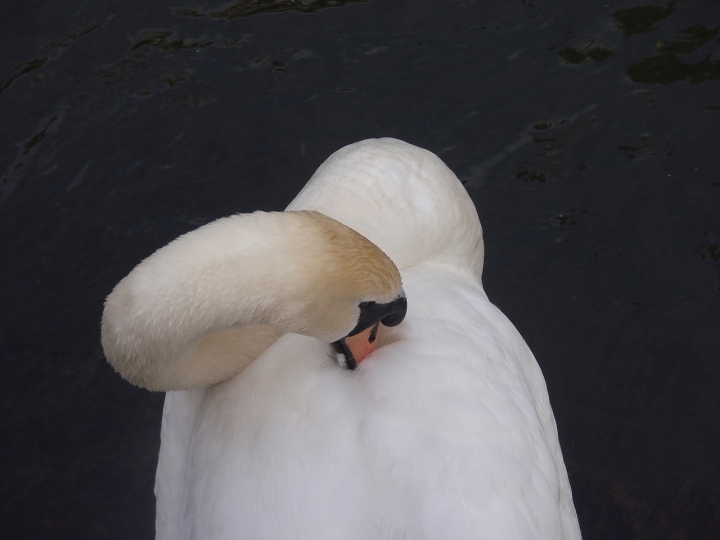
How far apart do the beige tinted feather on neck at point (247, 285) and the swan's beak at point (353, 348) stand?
0.36 ft

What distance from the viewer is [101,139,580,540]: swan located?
2.60m

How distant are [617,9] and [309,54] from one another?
254 centimetres

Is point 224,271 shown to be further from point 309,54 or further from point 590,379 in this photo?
point 309,54

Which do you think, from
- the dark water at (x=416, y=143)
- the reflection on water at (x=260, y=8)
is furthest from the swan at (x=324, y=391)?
the reflection on water at (x=260, y=8)

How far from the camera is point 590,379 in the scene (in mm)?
4977

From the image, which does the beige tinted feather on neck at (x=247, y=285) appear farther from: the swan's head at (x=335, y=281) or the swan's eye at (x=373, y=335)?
the swan's eye at (x=373, y=335)

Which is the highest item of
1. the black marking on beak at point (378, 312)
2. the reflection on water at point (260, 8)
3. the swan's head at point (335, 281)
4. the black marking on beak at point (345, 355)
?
the swan's head at point (335, 281)

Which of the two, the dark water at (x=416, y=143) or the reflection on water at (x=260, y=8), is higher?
the reflection on water at (x=260, y=8)

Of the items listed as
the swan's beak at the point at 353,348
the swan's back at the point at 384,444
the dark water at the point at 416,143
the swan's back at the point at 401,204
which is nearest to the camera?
the swan's back at the point at 384,444

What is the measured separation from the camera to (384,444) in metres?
2.70

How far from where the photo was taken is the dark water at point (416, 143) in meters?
4.84

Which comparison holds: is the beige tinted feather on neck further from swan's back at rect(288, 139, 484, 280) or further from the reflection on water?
the reflection on water

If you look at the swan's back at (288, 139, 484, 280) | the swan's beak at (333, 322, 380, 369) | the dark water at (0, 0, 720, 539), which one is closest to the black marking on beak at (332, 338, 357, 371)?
the swan's beak at (333, 322, 380, 369)

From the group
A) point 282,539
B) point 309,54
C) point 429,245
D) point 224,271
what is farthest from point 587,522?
point 309,54
